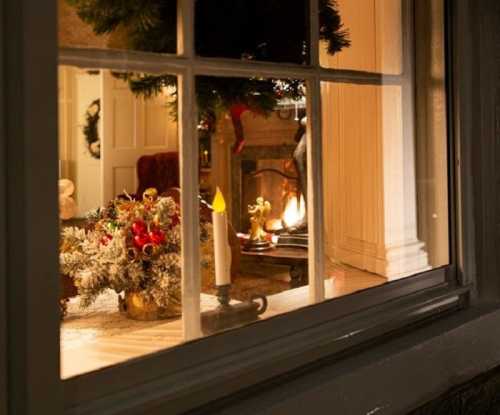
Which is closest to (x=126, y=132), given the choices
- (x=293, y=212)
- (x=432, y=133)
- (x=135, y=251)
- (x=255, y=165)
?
(x=135, y=251)

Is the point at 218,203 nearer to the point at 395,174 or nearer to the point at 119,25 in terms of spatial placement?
the point at 119,25

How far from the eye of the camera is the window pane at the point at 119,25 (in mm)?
826

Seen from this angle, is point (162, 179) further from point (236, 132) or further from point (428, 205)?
point (428, 205)

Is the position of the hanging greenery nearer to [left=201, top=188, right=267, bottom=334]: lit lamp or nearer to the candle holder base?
[left=201, top=188, right=267, bottom=334]: lit lamp

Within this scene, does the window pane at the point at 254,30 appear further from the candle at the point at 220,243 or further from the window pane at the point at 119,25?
the candle at the point at 220,243

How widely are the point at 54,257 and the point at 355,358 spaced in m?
0.55

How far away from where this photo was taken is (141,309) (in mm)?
965

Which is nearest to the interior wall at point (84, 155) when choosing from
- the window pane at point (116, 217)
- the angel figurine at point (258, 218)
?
the window pane at point (116, 217)

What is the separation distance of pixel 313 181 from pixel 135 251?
364 millimetres

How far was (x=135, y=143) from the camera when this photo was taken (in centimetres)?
92

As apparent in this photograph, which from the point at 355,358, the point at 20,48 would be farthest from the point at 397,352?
the point at 20,48

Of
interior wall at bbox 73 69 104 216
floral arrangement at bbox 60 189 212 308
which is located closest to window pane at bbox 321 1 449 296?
floral arrangement at bbox 60 189 212 308

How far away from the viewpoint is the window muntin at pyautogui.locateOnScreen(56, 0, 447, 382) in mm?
985

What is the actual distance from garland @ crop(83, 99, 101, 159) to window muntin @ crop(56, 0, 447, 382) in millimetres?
139
